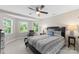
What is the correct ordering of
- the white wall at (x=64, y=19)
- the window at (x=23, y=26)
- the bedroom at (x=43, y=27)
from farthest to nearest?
the window at (x=23, y=26) < the white wall at (x=64, y=19) < the bedroom at (x=43, y=27)

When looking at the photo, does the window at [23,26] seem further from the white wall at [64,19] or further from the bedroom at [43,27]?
the white wall at [64,19]

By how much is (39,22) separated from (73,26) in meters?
3.82

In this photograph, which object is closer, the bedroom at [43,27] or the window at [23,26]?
the bedroom at [43,27]

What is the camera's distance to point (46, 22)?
6.81 m

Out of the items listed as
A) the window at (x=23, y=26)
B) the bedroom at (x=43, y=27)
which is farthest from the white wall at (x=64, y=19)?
the window at (x=23, y=26)

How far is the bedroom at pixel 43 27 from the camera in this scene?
3350 millimetres

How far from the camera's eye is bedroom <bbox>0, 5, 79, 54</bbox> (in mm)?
3350

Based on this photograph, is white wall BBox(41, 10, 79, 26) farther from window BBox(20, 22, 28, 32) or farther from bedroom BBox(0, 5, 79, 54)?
window BBox(20, 22, 28, 32)

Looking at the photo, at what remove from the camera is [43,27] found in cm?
713

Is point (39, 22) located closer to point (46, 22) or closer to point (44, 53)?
point (46, 22)

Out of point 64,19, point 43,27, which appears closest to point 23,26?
point 43,27

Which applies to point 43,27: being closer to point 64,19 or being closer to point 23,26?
point 23,26

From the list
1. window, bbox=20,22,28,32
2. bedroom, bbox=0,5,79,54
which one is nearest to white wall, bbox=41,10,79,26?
bedroom, bbox=0,5,79,54

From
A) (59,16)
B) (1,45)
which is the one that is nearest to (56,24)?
(59,16)
